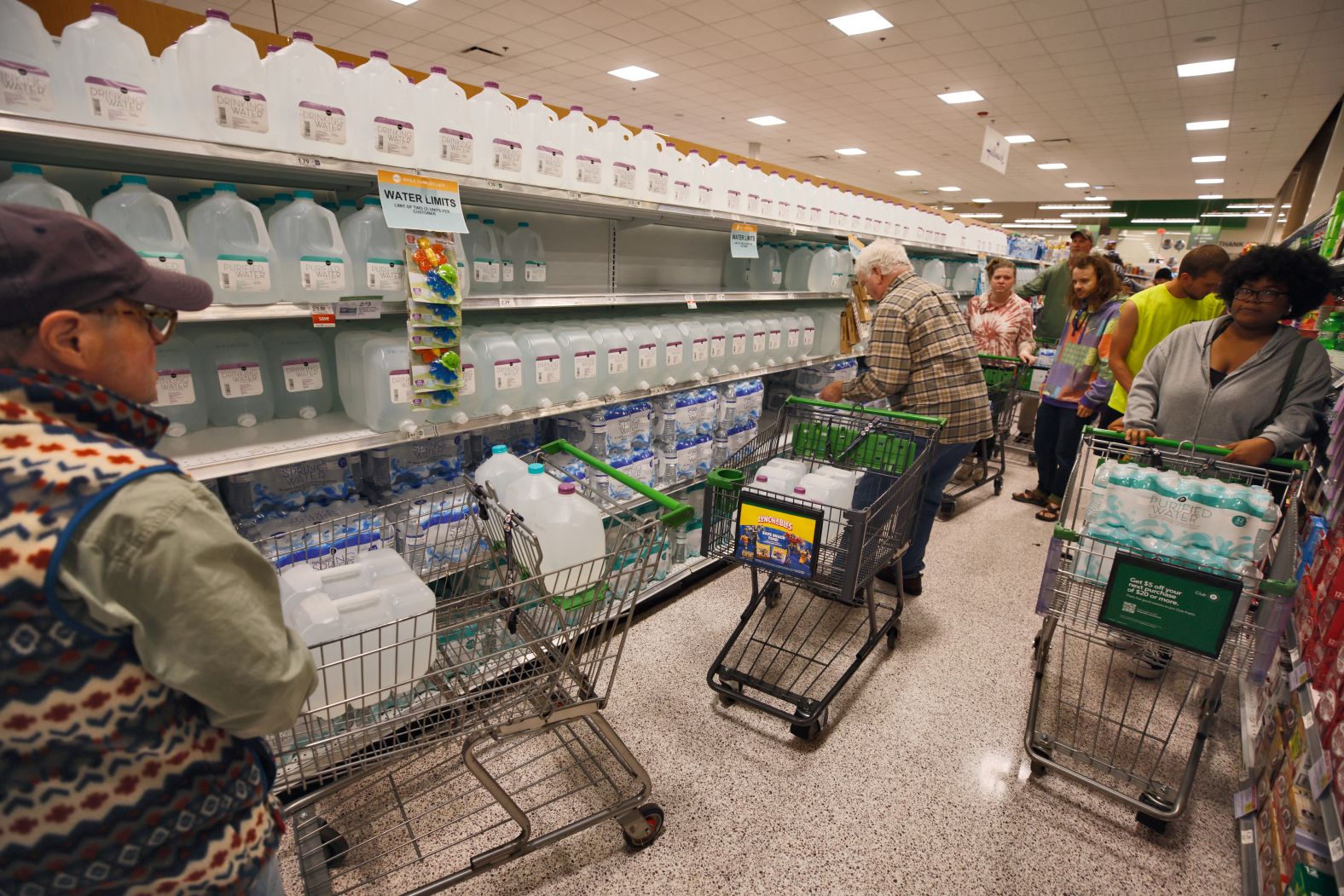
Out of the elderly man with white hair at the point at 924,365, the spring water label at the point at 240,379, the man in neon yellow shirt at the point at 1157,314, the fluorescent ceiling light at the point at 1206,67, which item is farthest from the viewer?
the fluorescent ceiling light at the point at 1206,67

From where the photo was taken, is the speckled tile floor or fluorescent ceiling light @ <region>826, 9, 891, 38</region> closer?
the speckled tile floor

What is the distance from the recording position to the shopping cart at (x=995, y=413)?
4.58m

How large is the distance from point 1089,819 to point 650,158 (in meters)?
3.09

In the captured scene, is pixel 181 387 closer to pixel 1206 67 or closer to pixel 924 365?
pixel 924 365

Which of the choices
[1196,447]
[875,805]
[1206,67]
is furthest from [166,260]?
[1206,67]

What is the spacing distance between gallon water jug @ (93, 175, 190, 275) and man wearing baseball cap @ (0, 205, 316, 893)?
1.01 metres

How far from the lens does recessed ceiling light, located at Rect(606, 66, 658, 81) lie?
29.5ft

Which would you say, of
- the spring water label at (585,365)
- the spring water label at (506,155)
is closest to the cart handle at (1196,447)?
the spring water label at (585,365)

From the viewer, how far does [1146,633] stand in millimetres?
1793

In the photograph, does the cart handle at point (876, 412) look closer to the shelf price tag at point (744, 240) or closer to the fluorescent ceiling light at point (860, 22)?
the shelf price tag at point (744, 240)

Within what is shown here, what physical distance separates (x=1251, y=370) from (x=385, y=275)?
3221 mm

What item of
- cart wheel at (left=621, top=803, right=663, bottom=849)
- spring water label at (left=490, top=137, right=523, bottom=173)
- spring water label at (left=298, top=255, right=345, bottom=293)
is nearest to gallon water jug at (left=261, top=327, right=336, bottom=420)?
spring water label at (left=298, top=255, right=345, bottom=293)

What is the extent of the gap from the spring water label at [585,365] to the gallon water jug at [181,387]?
133 cm

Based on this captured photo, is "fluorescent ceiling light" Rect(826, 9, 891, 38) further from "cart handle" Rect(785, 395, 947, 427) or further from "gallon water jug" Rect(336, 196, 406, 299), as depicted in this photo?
"gallon water jug" Rect(336, 196, 406, 299)
